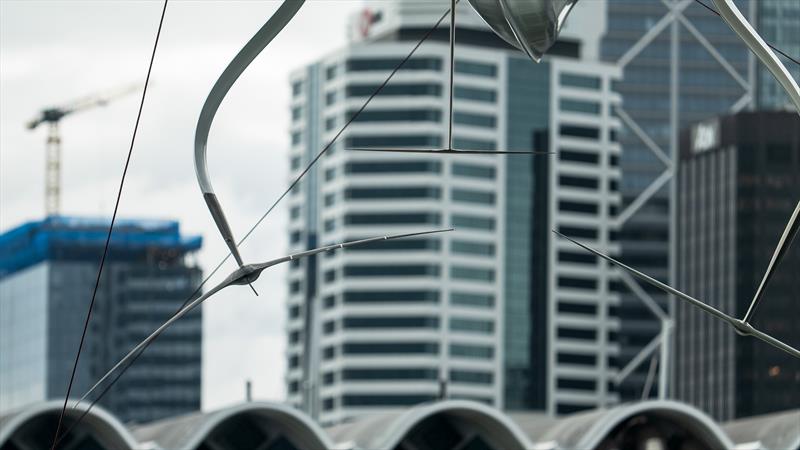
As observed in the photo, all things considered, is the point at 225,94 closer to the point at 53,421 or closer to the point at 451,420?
the point at 53,421

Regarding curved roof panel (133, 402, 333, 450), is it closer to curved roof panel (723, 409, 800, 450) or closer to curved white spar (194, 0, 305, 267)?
curved roof panel (723, 409, 800, 450)

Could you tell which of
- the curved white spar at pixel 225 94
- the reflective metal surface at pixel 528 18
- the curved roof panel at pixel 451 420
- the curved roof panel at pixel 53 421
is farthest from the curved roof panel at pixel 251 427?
the curved white spar at pixel 225 94

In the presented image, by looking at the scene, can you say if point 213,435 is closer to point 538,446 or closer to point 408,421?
point 408,421

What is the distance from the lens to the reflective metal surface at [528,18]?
23.3 meters

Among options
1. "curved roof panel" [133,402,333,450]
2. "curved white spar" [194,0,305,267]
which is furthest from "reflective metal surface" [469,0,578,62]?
"curved roof panel" [133,402,333,450]

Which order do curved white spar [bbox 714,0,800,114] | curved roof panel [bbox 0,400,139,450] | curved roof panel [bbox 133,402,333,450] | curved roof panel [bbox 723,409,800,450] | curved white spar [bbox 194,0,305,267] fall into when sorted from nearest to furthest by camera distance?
1. curved white spar [bbox 194,0,305,267]
2. curved white spar [bbox 714,0,800,114]
3. curved roof panel [bbox 0,400,139,450]
4. curved roof panel [bbox 723,409,800,450]
5. curved roof panel [bbox 133,402,333,450]

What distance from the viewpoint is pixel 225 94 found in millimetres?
22594

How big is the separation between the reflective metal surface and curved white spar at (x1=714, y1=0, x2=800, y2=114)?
5.53 feet

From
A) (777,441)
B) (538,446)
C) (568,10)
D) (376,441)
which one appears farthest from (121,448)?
(568,10)

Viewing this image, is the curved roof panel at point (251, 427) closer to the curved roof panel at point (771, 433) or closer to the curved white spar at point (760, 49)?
the curved roof panel at point (771, 433)

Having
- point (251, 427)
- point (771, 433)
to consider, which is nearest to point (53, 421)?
point (251, 427)

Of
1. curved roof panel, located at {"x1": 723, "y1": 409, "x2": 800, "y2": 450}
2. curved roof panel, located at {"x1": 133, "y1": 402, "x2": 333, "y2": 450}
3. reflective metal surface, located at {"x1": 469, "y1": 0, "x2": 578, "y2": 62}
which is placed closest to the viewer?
reflective metal surface, located at {"x1": 469, "y1": 0, "x2": 578, "y2": 62}

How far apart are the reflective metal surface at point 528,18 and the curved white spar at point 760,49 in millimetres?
1686

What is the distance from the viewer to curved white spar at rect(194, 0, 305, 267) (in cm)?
2241
